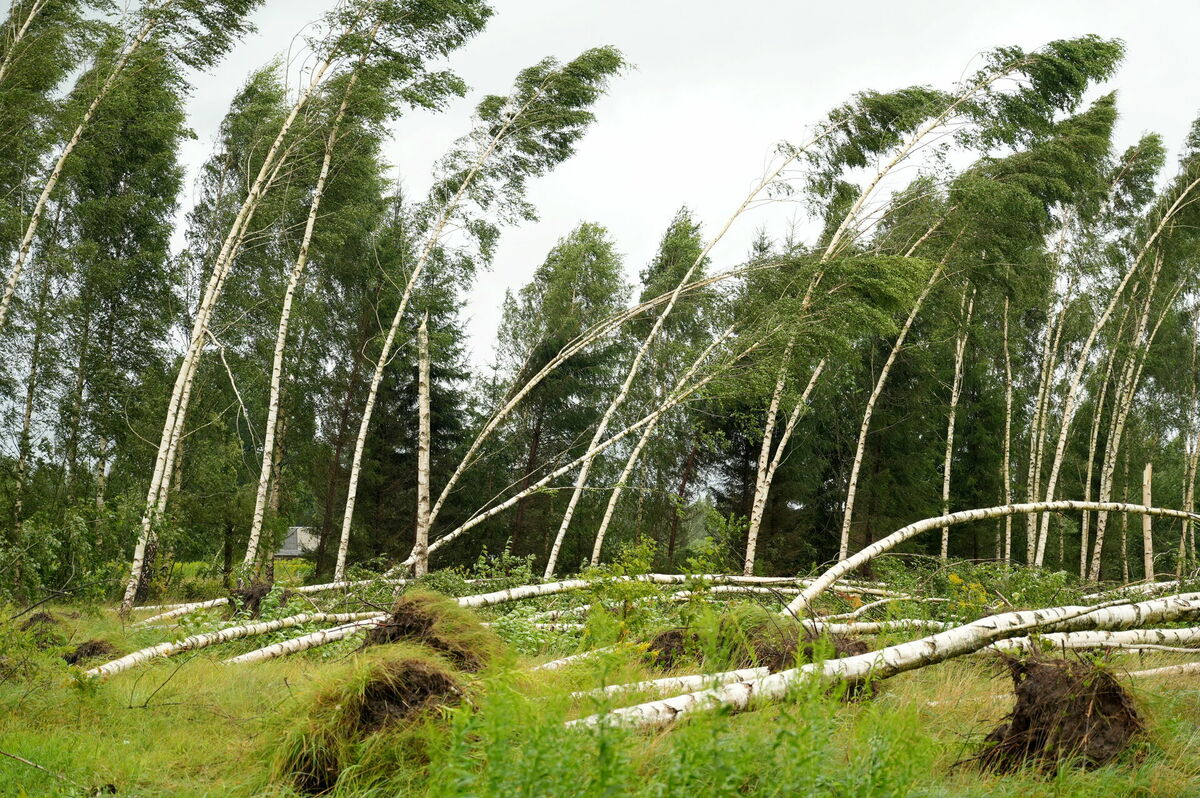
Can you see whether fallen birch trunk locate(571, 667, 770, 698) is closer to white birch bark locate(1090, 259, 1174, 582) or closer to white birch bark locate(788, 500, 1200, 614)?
white birch bark locate(788, 500, 1200, 614)

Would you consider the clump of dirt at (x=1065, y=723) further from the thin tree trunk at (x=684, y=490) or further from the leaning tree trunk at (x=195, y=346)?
the thin tree trunk at (x=684, y=490)

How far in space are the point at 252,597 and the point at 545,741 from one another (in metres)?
7.25

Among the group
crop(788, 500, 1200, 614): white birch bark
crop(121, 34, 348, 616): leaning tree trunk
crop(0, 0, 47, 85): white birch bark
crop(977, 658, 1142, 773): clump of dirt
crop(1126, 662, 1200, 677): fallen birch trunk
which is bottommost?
crop(1126, 662, 1200, 677): fallen birch trunk

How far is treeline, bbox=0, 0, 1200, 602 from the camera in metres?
12.6

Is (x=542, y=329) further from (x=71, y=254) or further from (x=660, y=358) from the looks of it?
(x=71, y=254)

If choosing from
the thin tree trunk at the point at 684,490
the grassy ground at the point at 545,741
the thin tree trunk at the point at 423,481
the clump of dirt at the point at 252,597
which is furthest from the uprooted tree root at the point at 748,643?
the thin tree trunk at the point at 684,490

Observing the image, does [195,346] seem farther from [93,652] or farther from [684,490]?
[684,490]

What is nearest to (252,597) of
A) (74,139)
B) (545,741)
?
(74,139)

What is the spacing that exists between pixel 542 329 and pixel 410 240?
7781 mm

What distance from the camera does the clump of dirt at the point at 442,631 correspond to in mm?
4789

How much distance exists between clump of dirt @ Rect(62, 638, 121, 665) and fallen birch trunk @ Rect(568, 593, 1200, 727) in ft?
16.6

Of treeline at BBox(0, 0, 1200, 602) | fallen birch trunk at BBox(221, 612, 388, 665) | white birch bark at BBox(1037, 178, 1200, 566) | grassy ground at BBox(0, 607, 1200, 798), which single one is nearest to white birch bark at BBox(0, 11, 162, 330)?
treeline at BBox(0, 0, 1200, 602)

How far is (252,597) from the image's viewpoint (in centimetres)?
888

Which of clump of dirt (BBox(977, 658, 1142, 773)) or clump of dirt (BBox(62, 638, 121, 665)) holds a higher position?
clump of dirt (BBox(977, 658, 1142, 773))
